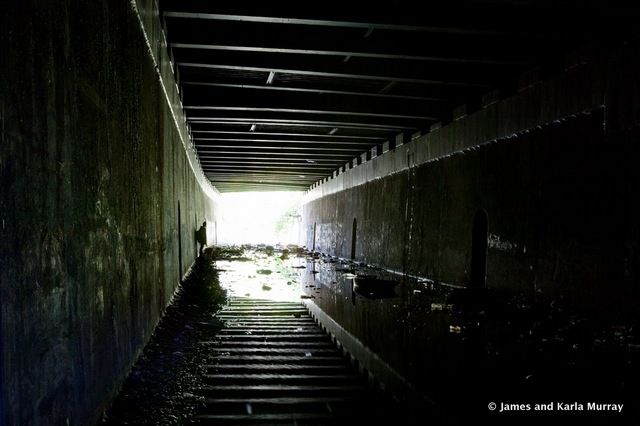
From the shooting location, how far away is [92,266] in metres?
2.54

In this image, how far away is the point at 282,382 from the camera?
3.78 m

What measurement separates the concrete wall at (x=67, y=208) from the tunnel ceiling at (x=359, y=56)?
9.49ft

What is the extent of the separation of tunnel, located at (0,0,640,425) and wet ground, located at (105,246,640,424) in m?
0.03

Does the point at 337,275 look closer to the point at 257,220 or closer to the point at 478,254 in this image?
the point at 478,254

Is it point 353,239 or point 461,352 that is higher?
point 353,239

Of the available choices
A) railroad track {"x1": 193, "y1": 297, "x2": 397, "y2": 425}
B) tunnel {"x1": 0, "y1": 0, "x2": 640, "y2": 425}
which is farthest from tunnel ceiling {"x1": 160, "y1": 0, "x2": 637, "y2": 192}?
railroad track {"x1": 193, "y1": 297, "x2": 397, "y2": 425}

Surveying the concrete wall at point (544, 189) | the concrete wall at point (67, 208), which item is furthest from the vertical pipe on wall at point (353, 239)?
the concrete wall at point (67, 208)

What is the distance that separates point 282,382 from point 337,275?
8859 mm

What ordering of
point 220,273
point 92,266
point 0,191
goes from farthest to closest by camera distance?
point 220,273
point 92,266
point 0,191

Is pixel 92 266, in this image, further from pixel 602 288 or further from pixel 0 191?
pixel 602 288

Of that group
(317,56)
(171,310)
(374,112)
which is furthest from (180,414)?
(374,112)

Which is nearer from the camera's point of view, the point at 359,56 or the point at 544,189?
the point at 544,189

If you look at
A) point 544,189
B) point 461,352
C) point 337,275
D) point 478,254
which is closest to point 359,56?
point 544,189

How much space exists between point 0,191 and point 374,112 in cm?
921
